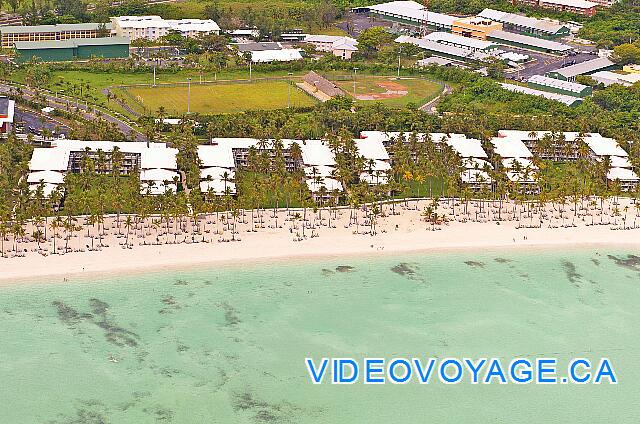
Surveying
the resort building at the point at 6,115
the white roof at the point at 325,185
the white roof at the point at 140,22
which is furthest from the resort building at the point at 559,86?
the resort building at the point at 6,115

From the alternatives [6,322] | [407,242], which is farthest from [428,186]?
[6,322]

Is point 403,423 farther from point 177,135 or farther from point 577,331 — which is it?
point 177,135

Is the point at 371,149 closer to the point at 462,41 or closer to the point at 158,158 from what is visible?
the point at 158,158

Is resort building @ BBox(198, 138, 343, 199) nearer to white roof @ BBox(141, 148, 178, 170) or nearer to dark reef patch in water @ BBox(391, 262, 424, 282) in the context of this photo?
white roof @ BBox(141, 148, 178, 170)

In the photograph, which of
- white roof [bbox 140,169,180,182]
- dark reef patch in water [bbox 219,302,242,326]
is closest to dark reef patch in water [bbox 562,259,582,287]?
dark reef patch in water [bbox 219,302,242,326]

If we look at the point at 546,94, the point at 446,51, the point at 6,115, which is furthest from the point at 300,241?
the point at 446,51

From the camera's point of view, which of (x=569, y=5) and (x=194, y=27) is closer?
(x=194, y=27)
